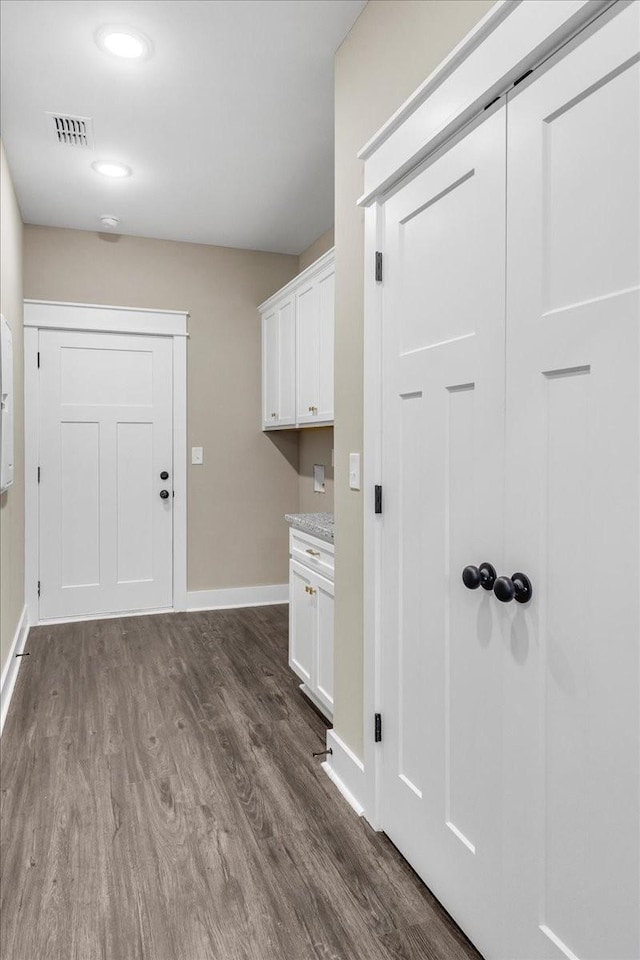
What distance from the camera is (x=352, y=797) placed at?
81.6 inches

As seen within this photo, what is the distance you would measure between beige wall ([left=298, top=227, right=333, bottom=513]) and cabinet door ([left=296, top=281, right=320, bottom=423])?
1.49ft

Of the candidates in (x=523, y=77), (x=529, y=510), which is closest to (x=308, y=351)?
(x=523, y=77)

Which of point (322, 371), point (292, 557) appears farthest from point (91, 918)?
point (322, 371)

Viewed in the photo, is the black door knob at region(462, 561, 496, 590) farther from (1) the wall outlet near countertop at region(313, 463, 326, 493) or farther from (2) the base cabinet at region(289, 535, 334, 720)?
(1) the wall outlet near countertop at region(313, 463, 326, 493)

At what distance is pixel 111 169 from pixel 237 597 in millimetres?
3015

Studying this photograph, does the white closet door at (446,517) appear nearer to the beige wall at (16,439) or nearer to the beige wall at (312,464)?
the beige wall at (16,439)

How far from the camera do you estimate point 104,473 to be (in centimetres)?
A: 436

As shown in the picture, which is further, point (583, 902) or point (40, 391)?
point (40, 391)

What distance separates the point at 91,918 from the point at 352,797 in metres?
0.87

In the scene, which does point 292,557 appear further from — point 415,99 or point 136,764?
point 415,99

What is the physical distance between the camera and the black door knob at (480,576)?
1371 mm

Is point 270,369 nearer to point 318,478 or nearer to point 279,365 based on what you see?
point 279,365

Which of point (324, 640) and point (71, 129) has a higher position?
point (71, 129)

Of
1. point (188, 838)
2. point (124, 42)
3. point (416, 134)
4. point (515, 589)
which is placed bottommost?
point (188, 838)
